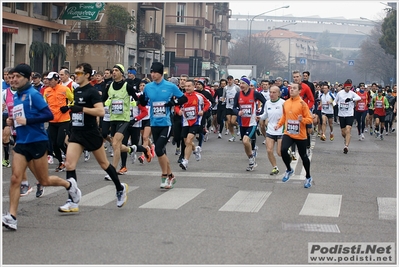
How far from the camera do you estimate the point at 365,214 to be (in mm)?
10188

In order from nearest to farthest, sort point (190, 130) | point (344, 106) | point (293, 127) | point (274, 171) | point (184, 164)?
point (293, 127) → point (274, 171) → point (184, 164) → point (190, 130) → point (344, 106)

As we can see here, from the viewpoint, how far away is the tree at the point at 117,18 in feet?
155

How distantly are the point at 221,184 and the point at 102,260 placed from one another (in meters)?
6.30

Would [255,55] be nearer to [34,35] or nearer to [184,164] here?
[34,35]

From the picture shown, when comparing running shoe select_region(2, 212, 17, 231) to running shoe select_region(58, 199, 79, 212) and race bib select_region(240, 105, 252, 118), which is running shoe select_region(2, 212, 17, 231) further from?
race bib select_region(240, 105, 252, 118)

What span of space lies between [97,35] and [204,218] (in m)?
39.3

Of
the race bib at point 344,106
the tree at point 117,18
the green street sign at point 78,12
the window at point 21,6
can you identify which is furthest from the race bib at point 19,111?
the tree at point 117,18

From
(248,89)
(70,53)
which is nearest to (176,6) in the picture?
(70,53)

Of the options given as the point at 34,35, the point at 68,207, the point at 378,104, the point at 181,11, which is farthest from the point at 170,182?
the point at 181,11

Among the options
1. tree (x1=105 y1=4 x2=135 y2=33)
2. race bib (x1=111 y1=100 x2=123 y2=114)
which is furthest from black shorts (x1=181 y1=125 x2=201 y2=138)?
tree (x1=105 y1=4 x2=135 y2=33)

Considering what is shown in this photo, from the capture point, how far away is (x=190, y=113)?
1552 centimetres

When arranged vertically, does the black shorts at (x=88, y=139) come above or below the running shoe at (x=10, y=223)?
above

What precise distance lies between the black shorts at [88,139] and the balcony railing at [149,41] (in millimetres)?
43615

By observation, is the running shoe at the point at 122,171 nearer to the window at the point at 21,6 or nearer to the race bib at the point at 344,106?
the race bib at the point at 344,106
